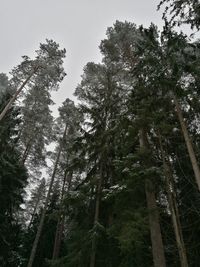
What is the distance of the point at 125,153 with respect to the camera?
36.8 ft

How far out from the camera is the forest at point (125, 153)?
9031mm

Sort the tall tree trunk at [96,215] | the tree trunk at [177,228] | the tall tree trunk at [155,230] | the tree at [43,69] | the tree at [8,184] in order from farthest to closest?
the tree at [43,69]
the tree at [8,184]
the tall tree trunk at [96,215]
the tall tree trunk at [155,230]
the tree trunk at [177,228]

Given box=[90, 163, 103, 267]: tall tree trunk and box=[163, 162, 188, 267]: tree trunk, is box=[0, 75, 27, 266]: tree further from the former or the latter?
box=[163, 162, 188, 267]: tree trunk

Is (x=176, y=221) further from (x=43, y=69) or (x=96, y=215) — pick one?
(x=43, y=69)

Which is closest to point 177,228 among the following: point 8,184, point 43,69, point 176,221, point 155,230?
point 176,221

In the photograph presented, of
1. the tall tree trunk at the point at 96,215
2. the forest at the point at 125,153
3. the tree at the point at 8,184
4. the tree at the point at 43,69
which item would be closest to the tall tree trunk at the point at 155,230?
the forest at the point at 125,153

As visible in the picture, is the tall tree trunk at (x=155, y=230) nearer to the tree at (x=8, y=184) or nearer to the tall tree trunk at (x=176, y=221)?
the tall tree trunk at (x=176, y=221)

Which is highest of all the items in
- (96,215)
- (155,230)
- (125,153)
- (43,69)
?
(43,69)

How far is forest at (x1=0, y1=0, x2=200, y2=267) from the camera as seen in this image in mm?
9031

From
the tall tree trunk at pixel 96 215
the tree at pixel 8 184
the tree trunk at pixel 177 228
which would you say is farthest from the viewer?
the tree at pixel 8 184

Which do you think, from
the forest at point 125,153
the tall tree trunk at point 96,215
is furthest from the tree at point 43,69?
the tall tree trunk at point 96,215

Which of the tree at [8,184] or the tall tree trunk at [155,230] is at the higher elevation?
the tree at [8,184]

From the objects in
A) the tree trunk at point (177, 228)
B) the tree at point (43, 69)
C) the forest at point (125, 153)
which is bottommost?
the tree trunk at point (177, 228)

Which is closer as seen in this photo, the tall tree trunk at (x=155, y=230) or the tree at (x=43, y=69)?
the tall tree trunk at (x=155, y=230)
